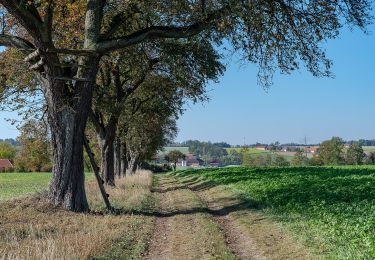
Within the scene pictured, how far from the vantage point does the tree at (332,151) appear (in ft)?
470

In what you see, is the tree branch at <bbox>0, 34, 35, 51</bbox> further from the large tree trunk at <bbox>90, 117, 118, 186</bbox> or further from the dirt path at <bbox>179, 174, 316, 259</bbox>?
the large tree trunk at <bbox>90, 117, 118, 186</bbox>

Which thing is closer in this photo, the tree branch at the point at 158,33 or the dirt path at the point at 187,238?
the dirt path at the point at 187,238

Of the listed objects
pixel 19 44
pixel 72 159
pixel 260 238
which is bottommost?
pixel 260 238

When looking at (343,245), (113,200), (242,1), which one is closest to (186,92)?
(113,200)

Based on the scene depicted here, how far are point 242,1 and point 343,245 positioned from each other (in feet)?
26.2

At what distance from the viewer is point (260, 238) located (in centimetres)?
1230

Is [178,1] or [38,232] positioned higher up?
[178,1]

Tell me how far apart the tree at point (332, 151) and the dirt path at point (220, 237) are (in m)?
132

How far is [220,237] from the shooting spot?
12.6 m

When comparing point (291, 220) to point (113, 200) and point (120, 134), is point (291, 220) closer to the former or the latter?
point (113, 200)

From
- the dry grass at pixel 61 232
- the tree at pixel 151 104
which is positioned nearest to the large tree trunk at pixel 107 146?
the tree at pixel 151 104

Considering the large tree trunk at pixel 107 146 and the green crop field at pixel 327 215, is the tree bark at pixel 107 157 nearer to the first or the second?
the large tree trunk at pixel 107 146

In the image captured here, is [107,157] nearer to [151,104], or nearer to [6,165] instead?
[151,104]

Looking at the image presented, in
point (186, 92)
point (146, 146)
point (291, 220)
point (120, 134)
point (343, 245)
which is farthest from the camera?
point (146, 146)
